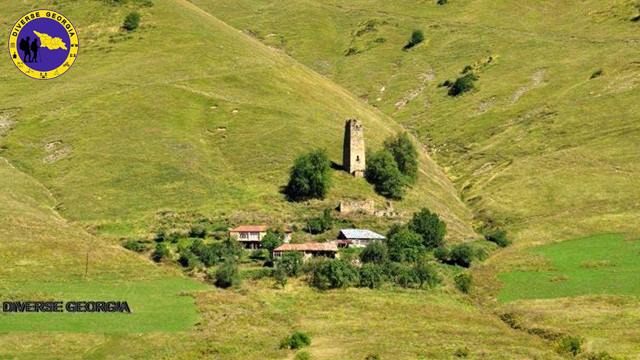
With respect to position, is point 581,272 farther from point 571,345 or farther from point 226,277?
point 226,277

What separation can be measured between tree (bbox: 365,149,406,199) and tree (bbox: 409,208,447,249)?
1273cm

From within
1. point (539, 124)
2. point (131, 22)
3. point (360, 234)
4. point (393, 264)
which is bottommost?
point (393, 264)

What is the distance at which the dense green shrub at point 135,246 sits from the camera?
3728 inches

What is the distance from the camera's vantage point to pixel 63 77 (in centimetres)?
15025

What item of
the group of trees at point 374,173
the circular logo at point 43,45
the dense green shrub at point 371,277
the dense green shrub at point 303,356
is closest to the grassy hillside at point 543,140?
the dense green shrub at point 371,277

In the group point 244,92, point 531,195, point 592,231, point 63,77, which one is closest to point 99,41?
point 63,77

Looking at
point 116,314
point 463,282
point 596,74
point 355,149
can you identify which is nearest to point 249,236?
point 463,282

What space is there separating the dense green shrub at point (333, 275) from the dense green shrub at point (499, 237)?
84.2 ft

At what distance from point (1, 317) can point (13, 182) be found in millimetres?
46574

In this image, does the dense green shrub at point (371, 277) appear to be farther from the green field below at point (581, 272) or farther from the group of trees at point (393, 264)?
the green field below at point (581, 272)

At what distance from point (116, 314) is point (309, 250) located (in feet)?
87.4

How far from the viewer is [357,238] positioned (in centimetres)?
10019

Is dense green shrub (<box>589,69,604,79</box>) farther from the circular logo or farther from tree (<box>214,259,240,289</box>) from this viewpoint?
tree (<box>214,259,240,289</box>)

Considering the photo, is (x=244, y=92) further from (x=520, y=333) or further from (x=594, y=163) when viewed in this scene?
(x=520, y=333)
